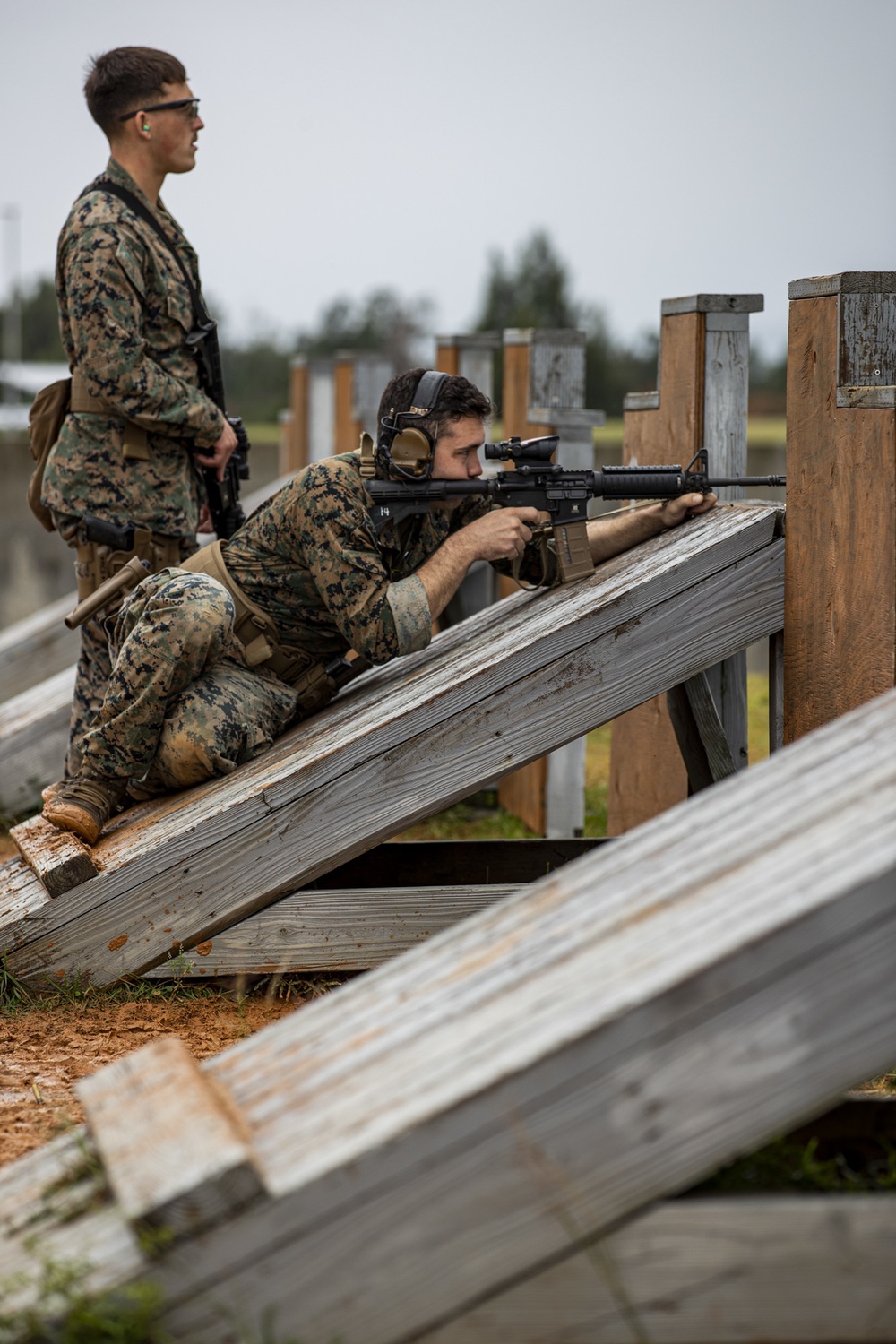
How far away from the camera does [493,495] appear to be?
420 centimetres

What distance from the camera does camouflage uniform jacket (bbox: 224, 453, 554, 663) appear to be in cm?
402

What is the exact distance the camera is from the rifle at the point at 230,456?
517 cm

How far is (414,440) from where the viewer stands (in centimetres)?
405

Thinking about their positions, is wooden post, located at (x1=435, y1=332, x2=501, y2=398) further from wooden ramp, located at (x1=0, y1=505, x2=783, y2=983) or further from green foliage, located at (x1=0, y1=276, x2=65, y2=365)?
green foliage, located at (x1=0, y1=276, x2=65, y2=365)

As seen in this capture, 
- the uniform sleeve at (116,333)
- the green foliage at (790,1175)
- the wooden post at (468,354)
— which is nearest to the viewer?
the green foliage at (790,1175)

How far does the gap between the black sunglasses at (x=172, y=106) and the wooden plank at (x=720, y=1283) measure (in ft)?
14.0

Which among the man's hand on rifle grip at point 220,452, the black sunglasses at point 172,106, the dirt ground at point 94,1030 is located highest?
the black sunglasses at point 172,106

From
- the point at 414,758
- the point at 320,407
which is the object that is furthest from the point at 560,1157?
the point at 320,407

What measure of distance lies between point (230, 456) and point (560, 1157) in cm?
397

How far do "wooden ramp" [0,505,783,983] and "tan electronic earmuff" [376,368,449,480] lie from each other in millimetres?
670

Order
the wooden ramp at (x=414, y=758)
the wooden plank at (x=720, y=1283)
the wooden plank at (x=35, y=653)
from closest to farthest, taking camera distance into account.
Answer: the wooden plank at (x=720, y=1283) → the wooden ramp at (x=414, y=758) → the wooden plank at (x=35, y=653)

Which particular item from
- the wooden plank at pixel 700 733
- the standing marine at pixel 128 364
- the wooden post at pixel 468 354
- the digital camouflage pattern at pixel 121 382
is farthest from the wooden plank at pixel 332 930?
the wooden post at pixel 468 354

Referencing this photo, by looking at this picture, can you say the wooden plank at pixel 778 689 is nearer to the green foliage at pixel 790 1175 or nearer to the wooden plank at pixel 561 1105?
the green foliage at pixel 790 1175

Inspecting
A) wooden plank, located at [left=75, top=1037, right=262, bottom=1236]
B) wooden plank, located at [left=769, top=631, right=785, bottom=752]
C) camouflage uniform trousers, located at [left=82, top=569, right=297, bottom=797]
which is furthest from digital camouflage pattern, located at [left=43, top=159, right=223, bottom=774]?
wooden plank, located at [left=75, top=1037, right=262, bottom=1236]
